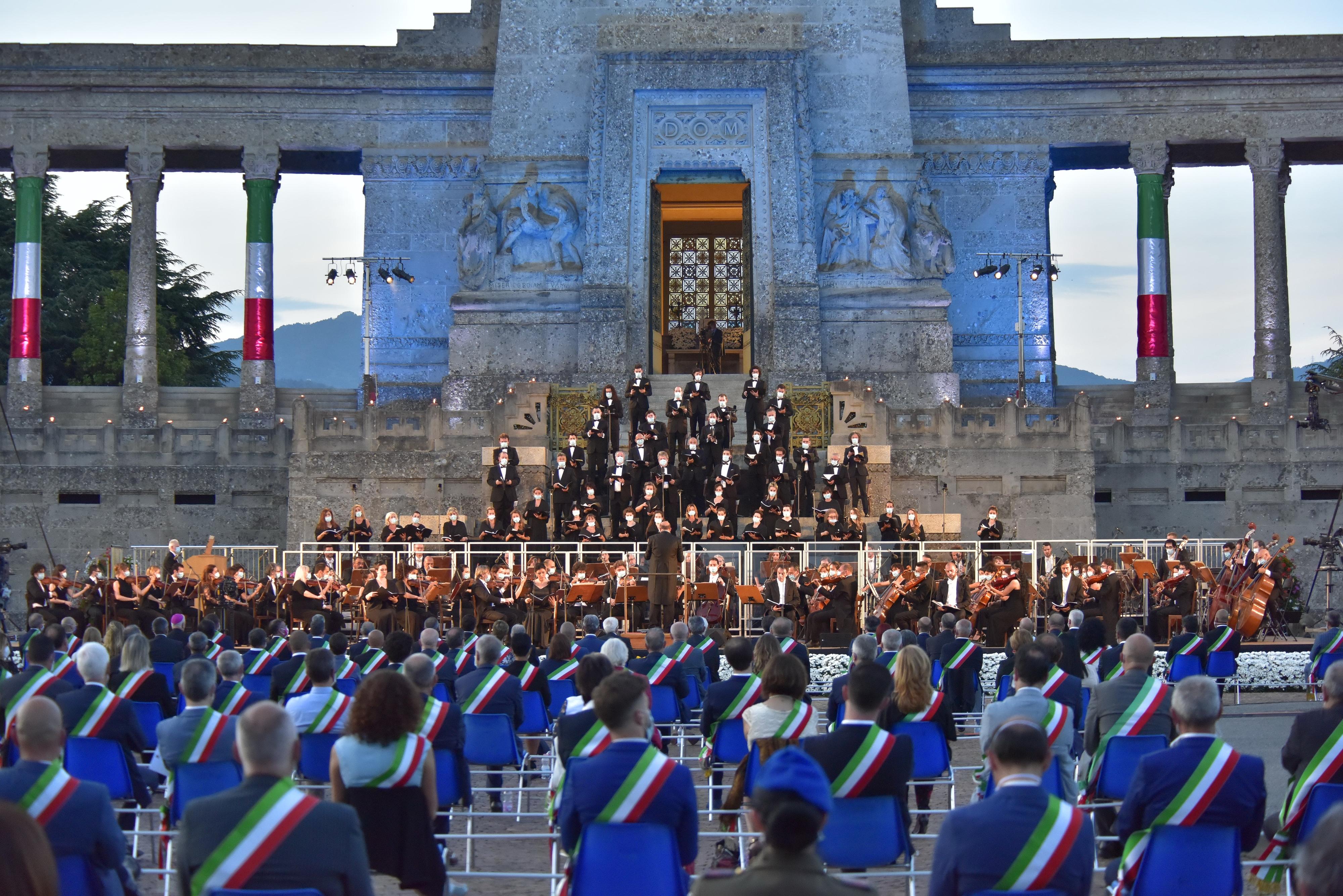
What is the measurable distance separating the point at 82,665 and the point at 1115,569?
18123mm

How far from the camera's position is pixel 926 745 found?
10578 millimetres

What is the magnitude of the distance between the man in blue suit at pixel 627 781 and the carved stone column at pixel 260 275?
121 ft

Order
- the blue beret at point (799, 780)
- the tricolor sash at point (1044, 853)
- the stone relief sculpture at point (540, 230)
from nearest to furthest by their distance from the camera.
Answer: the blue beret at point (799, 780), the tricolor sash at point (1044, 853), the stone relief sculpture at point (540, 230)

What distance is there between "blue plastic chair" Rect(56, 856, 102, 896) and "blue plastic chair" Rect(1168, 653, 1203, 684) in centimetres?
1235

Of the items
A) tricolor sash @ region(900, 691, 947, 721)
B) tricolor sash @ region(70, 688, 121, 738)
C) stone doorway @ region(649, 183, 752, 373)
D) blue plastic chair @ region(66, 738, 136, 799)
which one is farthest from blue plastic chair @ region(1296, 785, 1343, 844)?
stone doorway @ region(649, 183, 752, 373)

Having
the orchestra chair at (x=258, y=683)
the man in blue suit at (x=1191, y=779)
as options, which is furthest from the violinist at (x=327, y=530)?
the man in blue suit at (x=1191, y=779)

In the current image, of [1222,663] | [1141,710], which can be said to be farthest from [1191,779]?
A: [1222,663]

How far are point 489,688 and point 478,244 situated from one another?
1174 inches

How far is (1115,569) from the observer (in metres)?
25.6

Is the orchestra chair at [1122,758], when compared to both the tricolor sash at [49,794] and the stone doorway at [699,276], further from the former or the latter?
the stone doorway at [699,276]

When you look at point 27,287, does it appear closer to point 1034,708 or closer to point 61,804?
point 1034,708

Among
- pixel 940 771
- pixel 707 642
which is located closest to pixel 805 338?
pixel 707 642

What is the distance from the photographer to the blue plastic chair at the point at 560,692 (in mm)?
14109

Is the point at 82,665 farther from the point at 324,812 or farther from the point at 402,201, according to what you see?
the point at 402,201
